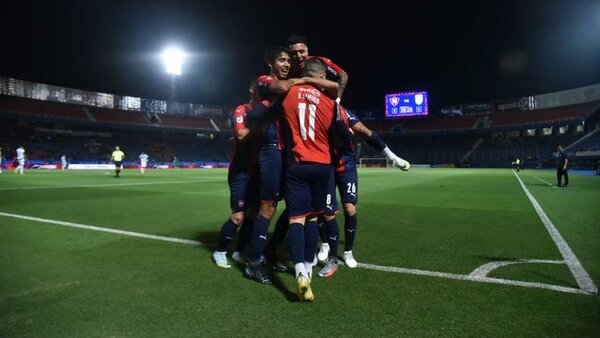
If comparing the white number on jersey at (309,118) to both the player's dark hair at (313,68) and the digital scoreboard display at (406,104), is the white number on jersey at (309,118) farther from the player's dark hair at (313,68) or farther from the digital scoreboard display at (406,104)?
the digital scoreboard display at (406,104)

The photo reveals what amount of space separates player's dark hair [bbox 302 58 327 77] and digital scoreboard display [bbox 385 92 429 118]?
60.2 m

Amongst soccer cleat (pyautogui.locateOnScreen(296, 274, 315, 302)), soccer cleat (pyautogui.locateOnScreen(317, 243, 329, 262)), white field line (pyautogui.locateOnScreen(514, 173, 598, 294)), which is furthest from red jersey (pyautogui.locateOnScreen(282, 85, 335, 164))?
white field line (pyautogui.locateOnScreen(514, 173, 598, 294))

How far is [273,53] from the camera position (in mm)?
3852

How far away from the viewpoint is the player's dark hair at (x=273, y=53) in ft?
12.5

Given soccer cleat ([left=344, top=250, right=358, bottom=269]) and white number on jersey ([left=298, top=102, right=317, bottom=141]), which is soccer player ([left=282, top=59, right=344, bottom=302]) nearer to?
white number on jersey ([left=298, top=102, right=317, bottom=141])

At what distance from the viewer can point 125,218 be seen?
7.50 m

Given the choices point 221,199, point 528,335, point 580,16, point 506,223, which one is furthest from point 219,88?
point 528,335

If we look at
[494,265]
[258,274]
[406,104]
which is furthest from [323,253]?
[406,104]

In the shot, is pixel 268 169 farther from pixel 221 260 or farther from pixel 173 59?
pixel 173 59

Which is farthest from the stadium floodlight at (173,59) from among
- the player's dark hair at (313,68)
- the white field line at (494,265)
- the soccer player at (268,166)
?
the white field line at (494,265)

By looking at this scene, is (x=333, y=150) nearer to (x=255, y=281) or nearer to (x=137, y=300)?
(x=255, y=281)

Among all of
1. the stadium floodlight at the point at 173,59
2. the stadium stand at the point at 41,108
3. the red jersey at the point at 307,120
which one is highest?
the stadium floodlight at the point at 173,59

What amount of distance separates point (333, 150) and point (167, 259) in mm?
2363

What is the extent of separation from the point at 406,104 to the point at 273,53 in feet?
201
